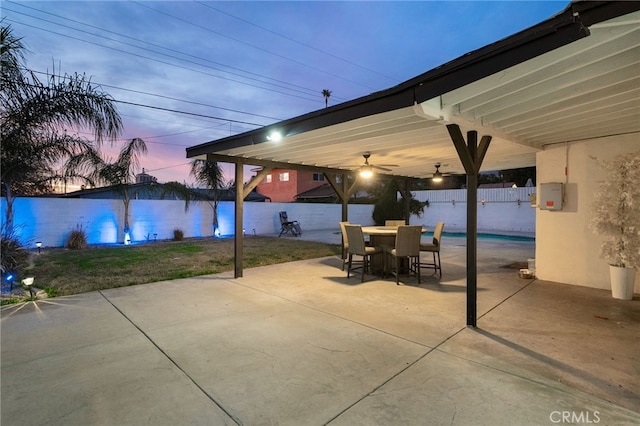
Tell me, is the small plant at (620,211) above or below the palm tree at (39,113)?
below

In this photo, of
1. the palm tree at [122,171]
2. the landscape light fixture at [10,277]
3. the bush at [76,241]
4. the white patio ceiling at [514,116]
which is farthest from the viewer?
the bush at [76,241]

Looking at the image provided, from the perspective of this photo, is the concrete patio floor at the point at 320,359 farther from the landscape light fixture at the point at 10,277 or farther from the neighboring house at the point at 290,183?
the neighboring house at the point at 290,183

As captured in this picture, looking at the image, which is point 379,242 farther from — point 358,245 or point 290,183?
point 290,183

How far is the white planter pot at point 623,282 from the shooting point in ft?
13.1

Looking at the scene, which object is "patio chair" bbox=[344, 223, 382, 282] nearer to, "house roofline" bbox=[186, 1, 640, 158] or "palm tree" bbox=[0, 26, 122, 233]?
"house roofline" bbox=[186, 1, 640, 158]

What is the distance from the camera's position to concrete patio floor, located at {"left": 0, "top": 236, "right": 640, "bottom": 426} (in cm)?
184

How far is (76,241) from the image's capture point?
871 centimetres

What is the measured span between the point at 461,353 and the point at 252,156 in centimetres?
445

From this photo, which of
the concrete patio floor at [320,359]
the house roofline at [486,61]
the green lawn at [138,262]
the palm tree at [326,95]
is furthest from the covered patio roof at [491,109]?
the palm tree at [326,95]

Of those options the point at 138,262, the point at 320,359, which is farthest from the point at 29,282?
the point at 320,359

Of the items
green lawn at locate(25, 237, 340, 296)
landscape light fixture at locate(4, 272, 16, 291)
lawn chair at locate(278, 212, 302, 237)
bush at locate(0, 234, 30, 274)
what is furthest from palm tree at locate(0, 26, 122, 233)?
lawn chair at locate(278, 212, 302, 237)

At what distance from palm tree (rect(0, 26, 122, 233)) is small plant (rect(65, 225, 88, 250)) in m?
4.25

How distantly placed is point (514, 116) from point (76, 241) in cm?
1080

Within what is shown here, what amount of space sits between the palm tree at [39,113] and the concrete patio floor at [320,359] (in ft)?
7.23
